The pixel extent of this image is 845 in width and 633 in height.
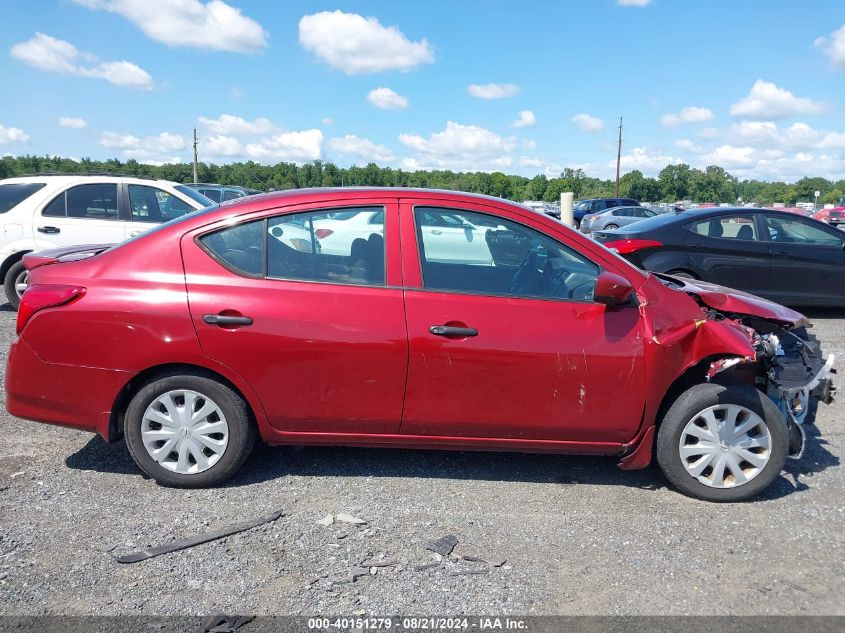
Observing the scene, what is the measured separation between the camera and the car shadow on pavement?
4078 mm

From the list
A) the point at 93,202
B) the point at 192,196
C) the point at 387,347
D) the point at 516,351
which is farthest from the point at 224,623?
the point at 192,196

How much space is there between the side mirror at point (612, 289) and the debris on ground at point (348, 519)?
5.69ft

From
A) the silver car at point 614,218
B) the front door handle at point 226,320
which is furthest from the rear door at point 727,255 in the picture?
the silver car at point 614,218

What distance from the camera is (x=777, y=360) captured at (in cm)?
396

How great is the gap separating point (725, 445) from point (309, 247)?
2.58 metres

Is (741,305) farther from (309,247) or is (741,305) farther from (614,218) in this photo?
(614,218)

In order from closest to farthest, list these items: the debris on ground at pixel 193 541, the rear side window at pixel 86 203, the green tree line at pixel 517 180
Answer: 1. the debris on ground at pixel 193 541
2. the rear side window at pixel 86 203
3. the green tree line at pixel 517 180

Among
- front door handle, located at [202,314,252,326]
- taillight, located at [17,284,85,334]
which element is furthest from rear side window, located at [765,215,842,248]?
taillight, located at [17,284,85,334]

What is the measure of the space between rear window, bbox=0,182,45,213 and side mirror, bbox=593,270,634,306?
7517 mm

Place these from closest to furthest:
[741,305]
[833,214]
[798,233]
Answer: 1. [741,305]
2. [798,233]
3. [833,214]

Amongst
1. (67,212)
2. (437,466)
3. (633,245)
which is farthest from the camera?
(633,245)

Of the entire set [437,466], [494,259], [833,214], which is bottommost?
[437,466]

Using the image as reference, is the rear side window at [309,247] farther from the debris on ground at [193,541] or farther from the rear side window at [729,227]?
the rear side window at [729,227]

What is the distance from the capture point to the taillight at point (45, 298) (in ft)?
12.3
